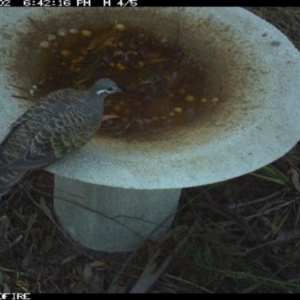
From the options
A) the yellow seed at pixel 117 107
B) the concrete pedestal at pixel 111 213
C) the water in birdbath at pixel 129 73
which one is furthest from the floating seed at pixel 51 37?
the concrete pedestal at pixel 111 213

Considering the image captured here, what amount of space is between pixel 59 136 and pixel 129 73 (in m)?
0.47

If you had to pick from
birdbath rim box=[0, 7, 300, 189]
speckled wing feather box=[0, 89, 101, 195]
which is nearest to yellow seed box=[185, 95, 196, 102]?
birdbath rim box=[0, 7, 300, 189]

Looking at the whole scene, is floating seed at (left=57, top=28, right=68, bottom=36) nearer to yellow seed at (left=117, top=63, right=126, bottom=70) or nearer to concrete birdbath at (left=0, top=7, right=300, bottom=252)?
concrete birdbath at (left=0, top=7, right=300, bottom=252)

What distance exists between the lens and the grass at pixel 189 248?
7.78 ft

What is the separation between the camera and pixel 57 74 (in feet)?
7.52

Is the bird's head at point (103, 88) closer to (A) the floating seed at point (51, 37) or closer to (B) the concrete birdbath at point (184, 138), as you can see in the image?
(B) the concrete birdbath at point (184, 138)

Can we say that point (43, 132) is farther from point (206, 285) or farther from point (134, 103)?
point (206, 285)

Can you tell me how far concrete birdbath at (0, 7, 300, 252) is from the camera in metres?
1.95

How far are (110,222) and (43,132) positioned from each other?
54 centimetres

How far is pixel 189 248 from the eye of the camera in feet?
8.01

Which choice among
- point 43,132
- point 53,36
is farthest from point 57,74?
point 43,132

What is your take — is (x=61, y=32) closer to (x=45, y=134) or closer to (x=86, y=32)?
(x=86, y=32)

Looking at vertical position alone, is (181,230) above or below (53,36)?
below

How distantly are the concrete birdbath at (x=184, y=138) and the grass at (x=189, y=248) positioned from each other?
75 mm
